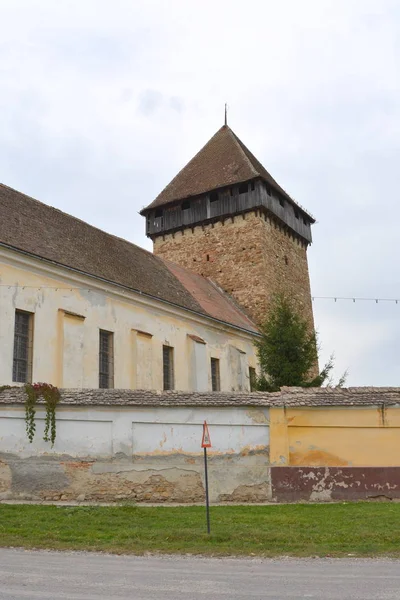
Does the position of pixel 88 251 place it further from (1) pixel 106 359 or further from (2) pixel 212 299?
(2) pixel 212 299

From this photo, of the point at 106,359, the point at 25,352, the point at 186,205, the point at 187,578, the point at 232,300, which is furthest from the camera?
the point at 186,205

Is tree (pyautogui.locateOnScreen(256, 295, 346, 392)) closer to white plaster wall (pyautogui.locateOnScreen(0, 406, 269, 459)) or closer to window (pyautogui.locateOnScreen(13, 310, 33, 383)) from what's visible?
white plaster wall (pyautogui.locateOnScreen(0, 406, 269, 459))

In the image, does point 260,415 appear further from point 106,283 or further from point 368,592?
point 106,283

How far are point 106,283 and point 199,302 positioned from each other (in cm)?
773

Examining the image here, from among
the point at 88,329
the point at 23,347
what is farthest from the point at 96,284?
the point at 23,347

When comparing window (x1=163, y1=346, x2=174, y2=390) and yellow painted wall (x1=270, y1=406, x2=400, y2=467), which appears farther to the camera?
window (x1=163, y1=346, x2=174, y2=390)

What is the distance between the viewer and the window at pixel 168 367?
83.8ft

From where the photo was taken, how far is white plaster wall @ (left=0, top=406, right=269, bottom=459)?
14000 millimetres

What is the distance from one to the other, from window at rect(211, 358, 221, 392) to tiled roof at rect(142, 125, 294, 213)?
1255 centimetres

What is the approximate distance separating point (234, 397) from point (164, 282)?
47.5 ft

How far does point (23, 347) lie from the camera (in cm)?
1961

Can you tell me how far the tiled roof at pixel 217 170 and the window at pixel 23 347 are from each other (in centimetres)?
1966

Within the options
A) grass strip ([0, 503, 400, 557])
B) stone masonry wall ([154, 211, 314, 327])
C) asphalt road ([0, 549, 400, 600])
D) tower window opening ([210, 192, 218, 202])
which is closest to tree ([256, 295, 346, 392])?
grass strip ([0, 503, 400, 557])

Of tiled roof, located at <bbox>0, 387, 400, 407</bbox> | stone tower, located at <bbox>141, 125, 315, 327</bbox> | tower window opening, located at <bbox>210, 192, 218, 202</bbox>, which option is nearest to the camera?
tiled roof, located at <bbox>0, 387, 400, 407</bbox>
